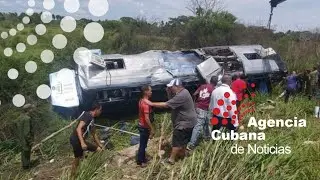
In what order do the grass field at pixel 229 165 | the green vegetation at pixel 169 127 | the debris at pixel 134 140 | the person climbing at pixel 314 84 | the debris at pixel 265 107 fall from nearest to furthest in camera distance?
the grass field at pixel 229 165, the green vegetation at pixel 169 127, the debris at pixel 134 140, the debris at pixel 265 107, the person climbing at pixel 314 84

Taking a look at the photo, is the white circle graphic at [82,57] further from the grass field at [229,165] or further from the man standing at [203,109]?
the grass field at [229,165]

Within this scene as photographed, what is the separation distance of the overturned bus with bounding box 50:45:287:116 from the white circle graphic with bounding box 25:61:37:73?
2.34 m

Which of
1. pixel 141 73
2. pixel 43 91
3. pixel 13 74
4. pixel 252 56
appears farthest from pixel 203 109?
pixel 13 74

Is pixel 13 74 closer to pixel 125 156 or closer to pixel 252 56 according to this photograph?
pixel 125 156

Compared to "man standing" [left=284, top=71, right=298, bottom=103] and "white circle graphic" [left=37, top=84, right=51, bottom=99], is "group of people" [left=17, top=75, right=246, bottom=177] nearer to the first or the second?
"man standing" [left=284, top=71, right=298, bottom=103]

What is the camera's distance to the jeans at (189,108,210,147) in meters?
6.93

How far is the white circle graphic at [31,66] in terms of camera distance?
556 inches

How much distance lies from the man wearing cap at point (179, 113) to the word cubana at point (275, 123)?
5.35ft

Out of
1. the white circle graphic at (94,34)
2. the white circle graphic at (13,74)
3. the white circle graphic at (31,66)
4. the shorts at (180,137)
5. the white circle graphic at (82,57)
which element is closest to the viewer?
the shorts at (180,137)

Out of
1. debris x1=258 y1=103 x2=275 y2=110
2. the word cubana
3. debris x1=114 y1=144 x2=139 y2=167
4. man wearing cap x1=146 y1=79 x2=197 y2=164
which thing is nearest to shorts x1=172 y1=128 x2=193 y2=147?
man wearing cap x1=146 y1=79 x2=197 y2=164

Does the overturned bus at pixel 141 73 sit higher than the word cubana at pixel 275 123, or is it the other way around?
the overturned bus at pixel 141 73

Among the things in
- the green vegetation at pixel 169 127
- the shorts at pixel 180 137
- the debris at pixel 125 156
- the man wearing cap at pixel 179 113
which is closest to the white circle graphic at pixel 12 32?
the green vegetation at pixel 169 127

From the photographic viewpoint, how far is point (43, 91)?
12.7 metres

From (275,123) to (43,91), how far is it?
7.87 metres
